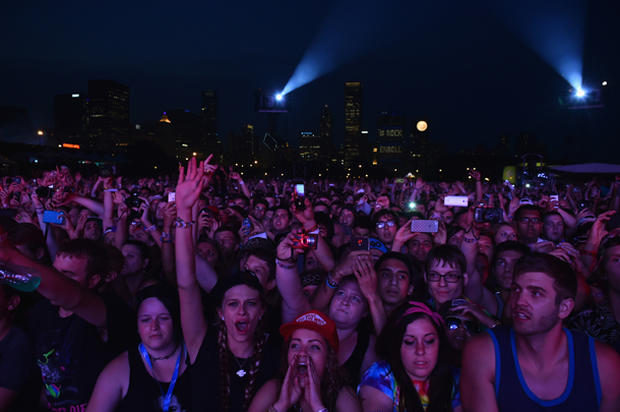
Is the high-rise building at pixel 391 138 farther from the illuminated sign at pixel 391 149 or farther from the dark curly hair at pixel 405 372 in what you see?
the dark curly hair at pixel 405 372

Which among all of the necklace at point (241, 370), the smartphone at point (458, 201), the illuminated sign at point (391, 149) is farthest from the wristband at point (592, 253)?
the illuminated sign at point (391, 149)

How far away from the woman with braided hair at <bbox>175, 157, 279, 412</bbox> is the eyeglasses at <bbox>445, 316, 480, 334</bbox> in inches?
53.8

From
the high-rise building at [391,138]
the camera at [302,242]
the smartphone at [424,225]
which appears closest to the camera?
the camera at [302,242]

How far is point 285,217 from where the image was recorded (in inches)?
282

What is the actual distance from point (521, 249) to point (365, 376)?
2.69m

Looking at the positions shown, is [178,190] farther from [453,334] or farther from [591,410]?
[591,410]

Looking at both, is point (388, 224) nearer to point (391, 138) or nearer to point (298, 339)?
point (298, 339)

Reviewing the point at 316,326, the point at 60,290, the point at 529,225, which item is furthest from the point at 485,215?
the point at 60,290

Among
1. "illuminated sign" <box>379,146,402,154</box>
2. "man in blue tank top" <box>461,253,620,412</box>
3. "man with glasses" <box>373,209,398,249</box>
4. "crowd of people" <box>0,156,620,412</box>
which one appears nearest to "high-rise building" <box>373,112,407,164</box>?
"illuminated sign" <box>379,146,402,154</box>

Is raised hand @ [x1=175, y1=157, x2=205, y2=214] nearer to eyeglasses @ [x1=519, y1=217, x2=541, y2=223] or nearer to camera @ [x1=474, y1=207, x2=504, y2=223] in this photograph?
camera @ [x1=474, y1=207, x2=504, y2=223]

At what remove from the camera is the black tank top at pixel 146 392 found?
2828 millimetres

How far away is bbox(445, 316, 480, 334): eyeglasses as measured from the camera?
3.34 metres

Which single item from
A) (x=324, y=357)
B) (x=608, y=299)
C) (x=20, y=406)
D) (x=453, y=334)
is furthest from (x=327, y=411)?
(x=608, y=299)

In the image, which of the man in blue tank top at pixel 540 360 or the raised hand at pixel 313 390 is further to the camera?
the raised hand at pixel 313 390
